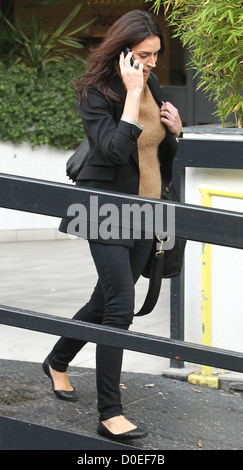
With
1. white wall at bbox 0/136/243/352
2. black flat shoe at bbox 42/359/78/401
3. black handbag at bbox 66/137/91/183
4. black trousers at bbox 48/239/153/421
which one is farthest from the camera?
white wall at bbox 0/136/243/352

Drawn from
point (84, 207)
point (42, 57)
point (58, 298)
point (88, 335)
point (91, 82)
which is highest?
point (42, 57)

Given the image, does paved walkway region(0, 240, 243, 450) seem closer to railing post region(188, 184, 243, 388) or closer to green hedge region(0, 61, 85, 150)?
railing post region(188, 184, 243, 388)

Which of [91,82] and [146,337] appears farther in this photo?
[91,82]

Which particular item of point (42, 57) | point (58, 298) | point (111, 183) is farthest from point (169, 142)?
point (42, 57)

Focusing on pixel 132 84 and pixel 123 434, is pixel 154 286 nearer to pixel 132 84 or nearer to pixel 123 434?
pixel 123 434

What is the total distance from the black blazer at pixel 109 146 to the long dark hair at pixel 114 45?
33 millimetres

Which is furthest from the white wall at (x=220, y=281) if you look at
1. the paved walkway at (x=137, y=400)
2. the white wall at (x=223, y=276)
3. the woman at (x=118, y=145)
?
the woman at (x=118, y=145)

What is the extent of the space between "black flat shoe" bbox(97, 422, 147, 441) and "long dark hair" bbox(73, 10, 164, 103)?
1.27 meters

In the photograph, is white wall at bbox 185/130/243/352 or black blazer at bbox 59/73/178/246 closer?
black blazer at bbox 59/73/178/246

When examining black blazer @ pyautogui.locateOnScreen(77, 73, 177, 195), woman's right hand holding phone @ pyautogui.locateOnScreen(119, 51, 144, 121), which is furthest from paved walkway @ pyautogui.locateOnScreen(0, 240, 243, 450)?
woman's right hand holding phone @ pyautogui.locateOnScreen(119, 51, 144, 121)

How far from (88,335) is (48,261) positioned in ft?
20.9

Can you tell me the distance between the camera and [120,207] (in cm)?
228

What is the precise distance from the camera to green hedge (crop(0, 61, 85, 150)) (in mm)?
10273

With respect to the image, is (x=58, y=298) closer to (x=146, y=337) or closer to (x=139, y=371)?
(x=139, y=371)
